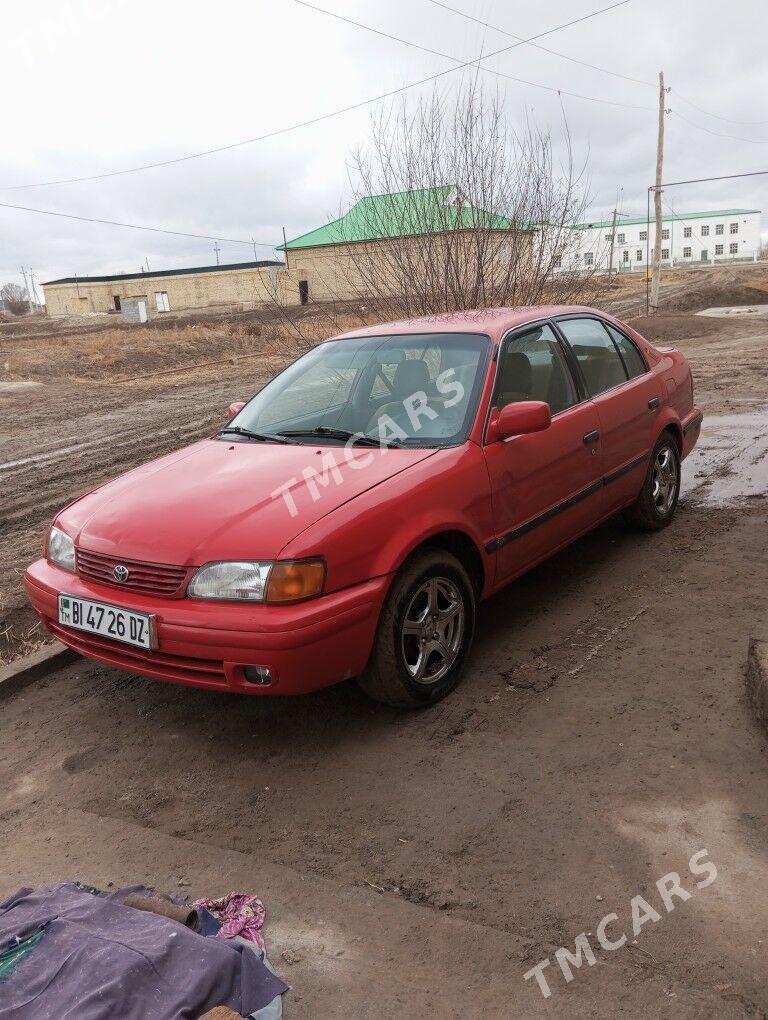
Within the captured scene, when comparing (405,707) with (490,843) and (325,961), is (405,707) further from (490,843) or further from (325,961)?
(325,961)

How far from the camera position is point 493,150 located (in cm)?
948

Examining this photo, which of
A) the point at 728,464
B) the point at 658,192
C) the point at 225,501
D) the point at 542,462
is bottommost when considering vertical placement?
the point at 728,464

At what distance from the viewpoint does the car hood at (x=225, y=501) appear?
3.18 m

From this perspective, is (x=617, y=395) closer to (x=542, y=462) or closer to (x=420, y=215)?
(x=542, y=462)

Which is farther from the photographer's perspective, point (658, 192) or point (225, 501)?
point (658, 192)

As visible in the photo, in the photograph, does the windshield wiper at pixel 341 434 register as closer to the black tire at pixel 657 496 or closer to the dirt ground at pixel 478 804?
the dirt ground at pixel 478 804

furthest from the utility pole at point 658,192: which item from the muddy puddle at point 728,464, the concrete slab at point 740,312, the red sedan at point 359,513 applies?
the red sedan at point 359,513

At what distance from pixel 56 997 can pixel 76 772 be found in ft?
4.92

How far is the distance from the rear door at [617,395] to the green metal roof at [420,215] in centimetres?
481

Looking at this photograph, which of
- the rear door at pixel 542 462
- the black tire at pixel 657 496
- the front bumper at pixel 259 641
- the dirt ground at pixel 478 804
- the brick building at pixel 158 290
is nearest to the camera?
the dirt ground at pixel 478 804

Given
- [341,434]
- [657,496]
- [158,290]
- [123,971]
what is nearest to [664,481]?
[657,496]

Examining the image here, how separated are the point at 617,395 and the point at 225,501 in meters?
2.66

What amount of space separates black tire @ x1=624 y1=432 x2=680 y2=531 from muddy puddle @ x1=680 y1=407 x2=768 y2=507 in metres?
0.68

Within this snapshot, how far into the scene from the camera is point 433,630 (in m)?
3.57
